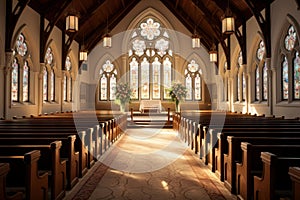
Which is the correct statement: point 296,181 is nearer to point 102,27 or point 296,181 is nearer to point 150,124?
point 150,124

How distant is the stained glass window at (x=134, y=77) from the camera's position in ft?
56.9

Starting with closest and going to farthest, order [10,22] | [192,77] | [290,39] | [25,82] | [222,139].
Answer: [222,139], [10,22], [290,39], [25,82], [192,77]

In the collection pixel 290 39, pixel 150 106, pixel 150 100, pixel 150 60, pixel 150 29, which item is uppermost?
pixel 150 29

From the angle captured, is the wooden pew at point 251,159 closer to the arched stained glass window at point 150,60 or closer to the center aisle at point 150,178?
the center aisle at point 150,178

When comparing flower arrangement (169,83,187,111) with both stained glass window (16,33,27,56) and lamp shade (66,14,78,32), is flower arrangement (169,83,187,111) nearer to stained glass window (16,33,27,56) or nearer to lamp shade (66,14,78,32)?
lamp shade (66,14,78,32)

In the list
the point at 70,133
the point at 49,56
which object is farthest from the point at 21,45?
the point at 70,133

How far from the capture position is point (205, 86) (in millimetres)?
17172

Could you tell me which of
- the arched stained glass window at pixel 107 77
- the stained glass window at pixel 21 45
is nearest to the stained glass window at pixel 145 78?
the arched stained glass window at pixel 107 77

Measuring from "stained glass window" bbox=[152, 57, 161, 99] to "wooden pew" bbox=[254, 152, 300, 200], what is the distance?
14698mm

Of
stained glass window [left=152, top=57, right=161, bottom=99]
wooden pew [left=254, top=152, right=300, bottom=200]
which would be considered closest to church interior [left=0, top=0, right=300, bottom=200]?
wooden pew [left=254, top=152, right=300, bottom=200]

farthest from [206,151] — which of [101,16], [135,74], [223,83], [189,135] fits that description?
[135,74]

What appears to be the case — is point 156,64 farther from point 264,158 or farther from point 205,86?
point 264,158

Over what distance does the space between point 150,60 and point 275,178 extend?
15.5 meters

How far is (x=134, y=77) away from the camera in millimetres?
17516
